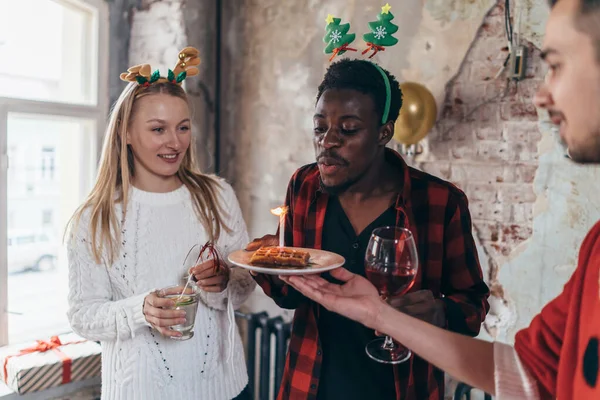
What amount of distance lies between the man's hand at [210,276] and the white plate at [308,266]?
0.76ft

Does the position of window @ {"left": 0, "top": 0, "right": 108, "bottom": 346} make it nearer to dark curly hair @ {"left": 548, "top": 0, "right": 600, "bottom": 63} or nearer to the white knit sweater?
the white knit sweater

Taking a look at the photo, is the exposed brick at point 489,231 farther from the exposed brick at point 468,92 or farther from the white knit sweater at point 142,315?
the white knit sweater at point 142,315

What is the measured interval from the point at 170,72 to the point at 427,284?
117 centimetres

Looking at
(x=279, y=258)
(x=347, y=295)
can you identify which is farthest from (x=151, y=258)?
(x=347, y=295)

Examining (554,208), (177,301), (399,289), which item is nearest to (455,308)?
(399,289)

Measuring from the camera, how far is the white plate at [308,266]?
1.19 metres

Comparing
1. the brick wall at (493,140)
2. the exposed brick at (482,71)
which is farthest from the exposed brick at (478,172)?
the exposed brick at (482,71)

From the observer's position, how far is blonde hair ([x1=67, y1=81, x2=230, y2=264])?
166 cm

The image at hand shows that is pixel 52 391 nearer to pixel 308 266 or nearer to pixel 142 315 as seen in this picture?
pixel 142 315

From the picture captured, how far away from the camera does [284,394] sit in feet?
5.29

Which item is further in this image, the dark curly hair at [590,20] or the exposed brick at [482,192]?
the exposed brick at [482,192]

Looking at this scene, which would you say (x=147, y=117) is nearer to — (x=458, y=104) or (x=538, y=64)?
(x=458, y=104)

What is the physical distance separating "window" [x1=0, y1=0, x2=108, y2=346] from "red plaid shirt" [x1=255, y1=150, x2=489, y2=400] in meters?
1.62

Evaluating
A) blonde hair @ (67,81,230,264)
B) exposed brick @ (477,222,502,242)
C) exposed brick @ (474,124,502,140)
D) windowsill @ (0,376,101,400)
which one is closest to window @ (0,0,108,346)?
windowsill @ (0,376,101,400)
